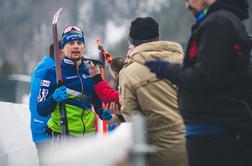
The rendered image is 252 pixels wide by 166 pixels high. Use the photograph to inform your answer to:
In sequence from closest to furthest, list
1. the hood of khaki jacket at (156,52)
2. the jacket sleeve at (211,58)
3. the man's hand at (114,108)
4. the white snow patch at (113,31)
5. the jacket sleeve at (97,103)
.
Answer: the jacket sleeve at (211,58) → the hood of khaki jacket at (156,52) → the man's hand at (114,108) → the jacket sleeve at (97,103) → the white snow patch at (113,31)

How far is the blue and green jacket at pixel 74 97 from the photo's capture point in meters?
8.84

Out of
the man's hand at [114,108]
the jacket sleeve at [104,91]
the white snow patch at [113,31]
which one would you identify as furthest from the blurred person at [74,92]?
the white snow patch at [113,31]

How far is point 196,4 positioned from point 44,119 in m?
4.61

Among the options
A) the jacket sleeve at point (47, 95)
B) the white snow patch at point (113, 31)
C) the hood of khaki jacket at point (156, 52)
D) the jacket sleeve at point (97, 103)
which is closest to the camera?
the hood of khaki jacket at point (156, 52)

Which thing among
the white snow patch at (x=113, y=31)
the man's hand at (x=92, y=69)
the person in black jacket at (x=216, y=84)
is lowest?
the person in black jacket at (x=216, y=84)

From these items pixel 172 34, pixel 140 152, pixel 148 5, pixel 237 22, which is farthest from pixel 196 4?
pixel 148 5

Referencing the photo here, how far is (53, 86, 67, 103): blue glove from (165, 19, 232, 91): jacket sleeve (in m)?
2.70

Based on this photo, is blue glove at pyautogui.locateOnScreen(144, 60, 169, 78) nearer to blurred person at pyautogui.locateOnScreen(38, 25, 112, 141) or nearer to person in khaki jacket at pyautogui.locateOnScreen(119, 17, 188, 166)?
person in khaki jacket at pyautogui.locateOnScreen(119, 17, 188, 166)

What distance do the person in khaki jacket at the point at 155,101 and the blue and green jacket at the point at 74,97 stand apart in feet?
4.13

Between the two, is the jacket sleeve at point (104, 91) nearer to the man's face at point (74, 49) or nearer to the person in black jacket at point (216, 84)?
the man's face at point (74, 49)

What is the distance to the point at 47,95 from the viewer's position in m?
8.94

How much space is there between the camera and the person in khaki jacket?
741cm

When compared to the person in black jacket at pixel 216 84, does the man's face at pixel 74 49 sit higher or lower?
higher

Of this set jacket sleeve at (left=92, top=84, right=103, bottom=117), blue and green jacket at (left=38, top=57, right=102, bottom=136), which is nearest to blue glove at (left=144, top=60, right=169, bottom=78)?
blue and green jacket at (left=38, top=57, right=102, bottom=136)
